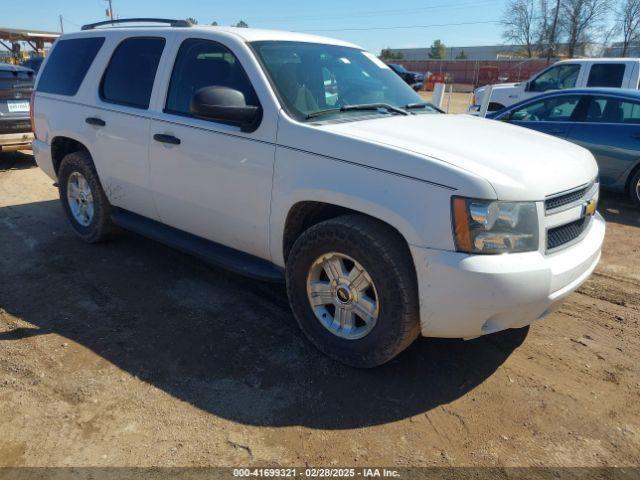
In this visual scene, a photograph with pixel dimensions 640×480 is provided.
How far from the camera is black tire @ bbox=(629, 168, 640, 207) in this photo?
6852 millimetres

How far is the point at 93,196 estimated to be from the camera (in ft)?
16.3

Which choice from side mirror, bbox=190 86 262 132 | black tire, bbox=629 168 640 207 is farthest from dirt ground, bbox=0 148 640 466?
black tire, bbox=629 168 640 207

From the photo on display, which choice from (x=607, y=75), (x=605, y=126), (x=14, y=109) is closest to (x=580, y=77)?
(x=607, y=75)

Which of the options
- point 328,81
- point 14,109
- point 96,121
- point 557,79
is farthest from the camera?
point 557,79

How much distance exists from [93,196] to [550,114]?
21.7ft

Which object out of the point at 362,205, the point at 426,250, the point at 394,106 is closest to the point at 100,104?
the point at 394,106

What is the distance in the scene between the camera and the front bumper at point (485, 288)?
259 centimetres

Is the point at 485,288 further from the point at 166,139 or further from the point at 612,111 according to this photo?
the point at 612,111

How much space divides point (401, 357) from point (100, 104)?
3.42 m

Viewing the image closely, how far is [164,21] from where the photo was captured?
14.8 ft

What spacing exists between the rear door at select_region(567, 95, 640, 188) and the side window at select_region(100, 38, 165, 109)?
5893mm

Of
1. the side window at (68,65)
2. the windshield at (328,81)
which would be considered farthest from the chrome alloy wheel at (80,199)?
the windshield at (328,81)

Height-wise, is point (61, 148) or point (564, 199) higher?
point (564, 199)

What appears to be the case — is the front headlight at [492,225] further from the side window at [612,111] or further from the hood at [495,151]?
the side window at [612,111]
